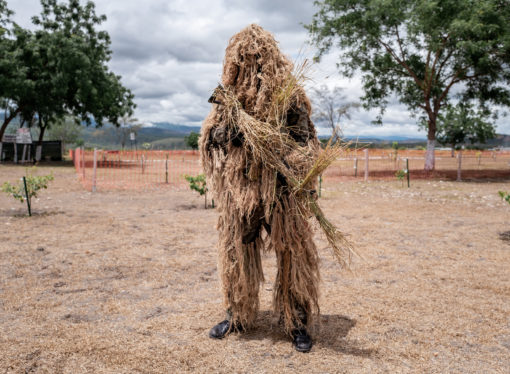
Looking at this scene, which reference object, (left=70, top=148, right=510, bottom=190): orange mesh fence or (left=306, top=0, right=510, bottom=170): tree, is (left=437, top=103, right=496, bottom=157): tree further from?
(left=306, top=0, right=510, bottom=170): tree

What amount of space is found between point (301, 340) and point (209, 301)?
1.30m

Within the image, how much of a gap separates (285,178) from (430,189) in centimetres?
1251

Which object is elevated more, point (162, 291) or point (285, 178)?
point (285, 178)

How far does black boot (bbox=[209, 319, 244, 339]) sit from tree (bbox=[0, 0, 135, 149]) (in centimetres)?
2450

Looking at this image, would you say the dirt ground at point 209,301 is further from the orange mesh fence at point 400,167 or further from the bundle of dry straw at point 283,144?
the orange mesh fence at point 400,167

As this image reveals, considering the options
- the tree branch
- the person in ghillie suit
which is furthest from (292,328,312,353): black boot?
the tree branch

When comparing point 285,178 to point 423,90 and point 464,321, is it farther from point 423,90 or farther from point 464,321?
point 423,90

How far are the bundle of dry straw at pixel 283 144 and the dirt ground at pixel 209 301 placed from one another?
37.9 inches

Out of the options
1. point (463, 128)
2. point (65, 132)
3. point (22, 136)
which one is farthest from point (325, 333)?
point (65, 132)

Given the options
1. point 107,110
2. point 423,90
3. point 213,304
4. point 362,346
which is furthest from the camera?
point 107,110

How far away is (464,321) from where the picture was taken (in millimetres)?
3682

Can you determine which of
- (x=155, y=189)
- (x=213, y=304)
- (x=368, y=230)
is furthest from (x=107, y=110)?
(x=213, y=304)

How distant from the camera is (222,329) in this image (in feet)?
11.0

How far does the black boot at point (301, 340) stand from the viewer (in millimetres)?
3119
